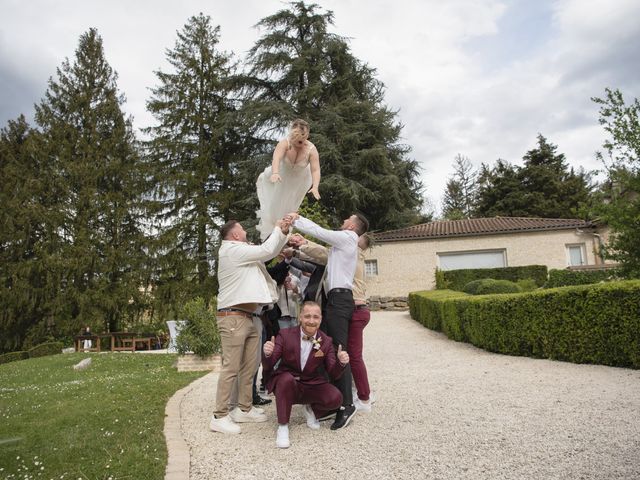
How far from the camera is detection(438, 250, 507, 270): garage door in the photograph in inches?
908

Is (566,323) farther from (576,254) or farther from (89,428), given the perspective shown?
(576,254)

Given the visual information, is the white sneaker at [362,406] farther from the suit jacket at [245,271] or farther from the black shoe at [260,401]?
the suit jacket at [245,271]

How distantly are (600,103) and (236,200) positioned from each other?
1843 centimetres

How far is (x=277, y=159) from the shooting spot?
14.8 ft

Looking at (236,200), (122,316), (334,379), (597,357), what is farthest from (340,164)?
(334,379)

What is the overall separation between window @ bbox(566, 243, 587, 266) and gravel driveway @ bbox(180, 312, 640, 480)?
1812cm

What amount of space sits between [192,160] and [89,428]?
72.5ft

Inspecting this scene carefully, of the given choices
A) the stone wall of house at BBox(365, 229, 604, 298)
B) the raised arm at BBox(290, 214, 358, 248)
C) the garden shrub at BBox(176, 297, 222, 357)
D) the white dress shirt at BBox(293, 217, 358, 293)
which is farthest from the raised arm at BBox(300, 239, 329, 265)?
the stone wall of house at BBox(365, 229, 604, 298)

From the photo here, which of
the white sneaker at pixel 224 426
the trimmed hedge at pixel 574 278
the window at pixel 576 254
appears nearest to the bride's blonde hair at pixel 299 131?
the white sneaker at pixel 224 426

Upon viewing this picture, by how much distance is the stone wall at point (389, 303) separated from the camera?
74.3 feet

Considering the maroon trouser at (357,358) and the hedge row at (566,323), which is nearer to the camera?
the maroon trouser at (357,358)

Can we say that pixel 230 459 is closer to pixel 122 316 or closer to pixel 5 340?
pixel 122 316

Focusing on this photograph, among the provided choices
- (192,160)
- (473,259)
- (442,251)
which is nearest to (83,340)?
(192,160)

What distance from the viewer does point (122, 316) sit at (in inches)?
909
